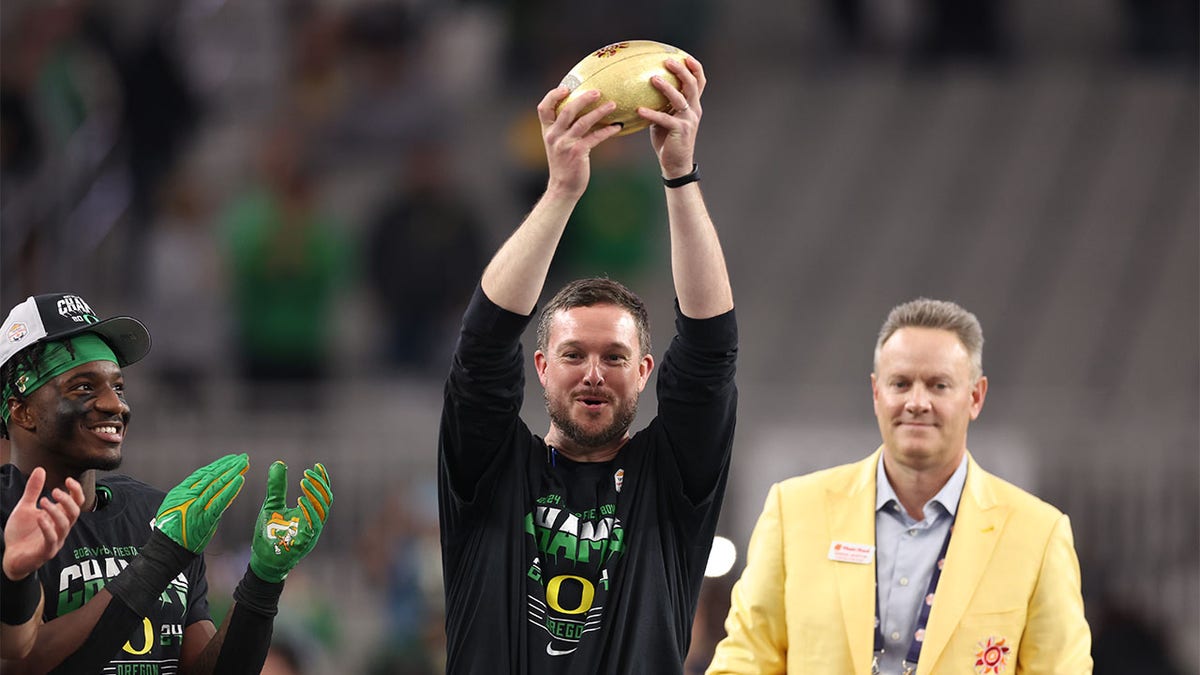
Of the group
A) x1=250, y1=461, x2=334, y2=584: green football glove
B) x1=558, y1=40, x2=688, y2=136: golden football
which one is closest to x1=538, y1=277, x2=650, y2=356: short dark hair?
x1=558, y1=40, x2=688, y2=136: golden football

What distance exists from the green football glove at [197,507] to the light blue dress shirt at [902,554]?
1.98 meters

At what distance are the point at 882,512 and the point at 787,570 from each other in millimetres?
360

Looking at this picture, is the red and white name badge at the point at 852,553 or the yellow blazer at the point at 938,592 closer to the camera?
the yellow blazer at the point at 938,592

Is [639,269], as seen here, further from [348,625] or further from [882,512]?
[882,512]

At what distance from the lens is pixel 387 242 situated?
42.4ft

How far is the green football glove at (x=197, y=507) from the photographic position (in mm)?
4977

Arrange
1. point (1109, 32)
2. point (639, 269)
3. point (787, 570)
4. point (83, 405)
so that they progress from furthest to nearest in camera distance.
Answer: point (1109, 32)
point (639, 269)
point (787, 570)
point (83, 405)

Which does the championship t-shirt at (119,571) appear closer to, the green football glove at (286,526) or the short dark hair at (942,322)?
the green football glove at (286,526)

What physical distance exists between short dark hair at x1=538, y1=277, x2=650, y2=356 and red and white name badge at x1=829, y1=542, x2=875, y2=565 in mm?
917

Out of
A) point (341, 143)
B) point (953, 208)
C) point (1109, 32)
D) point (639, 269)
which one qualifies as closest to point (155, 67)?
point (341, 143)

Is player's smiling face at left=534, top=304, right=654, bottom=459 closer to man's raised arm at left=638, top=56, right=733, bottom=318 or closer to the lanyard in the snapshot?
man's raised arm at left=638, top=56, right=733, bottom=318

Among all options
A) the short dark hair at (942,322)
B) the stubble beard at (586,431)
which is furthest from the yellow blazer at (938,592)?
the stubble beard at (586,431)

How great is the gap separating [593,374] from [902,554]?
125cm

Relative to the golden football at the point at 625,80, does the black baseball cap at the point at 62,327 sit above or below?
below
